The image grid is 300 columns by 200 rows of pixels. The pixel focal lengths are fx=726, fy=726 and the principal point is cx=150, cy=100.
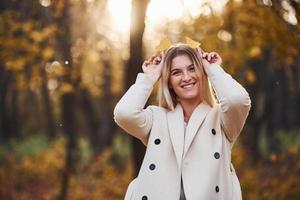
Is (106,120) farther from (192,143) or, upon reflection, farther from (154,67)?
(192,143)

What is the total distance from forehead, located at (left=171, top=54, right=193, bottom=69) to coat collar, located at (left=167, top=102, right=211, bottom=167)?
0.24m

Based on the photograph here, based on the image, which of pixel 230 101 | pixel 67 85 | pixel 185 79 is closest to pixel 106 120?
pixel 67 85

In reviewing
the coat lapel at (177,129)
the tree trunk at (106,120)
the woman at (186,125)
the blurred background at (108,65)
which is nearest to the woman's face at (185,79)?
the woman at (186,125)

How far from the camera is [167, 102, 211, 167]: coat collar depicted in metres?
4.06

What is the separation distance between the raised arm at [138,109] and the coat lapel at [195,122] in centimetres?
24

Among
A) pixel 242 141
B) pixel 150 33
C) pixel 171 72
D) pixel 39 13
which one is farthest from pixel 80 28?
pixel 171 72

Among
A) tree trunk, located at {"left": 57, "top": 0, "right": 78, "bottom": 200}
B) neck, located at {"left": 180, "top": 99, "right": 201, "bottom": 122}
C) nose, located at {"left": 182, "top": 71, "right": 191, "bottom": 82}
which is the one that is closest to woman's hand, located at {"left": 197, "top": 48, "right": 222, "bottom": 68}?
nose, located at {"left": 182, "top": 71, "right": 191, "bottom": 82}

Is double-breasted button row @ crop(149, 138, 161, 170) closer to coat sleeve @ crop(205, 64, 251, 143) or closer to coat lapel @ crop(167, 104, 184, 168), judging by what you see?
coat lapel @ crop(167, 104, 184, 168)

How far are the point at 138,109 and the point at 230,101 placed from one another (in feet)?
1.75

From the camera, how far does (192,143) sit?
13.4 feet

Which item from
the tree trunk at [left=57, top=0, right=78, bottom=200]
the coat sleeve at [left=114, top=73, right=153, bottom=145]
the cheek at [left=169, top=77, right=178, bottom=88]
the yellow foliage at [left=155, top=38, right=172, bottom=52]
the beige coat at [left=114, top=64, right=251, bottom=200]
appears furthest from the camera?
the tree trunk at [left=57, top=0, right=78, bottom=200]

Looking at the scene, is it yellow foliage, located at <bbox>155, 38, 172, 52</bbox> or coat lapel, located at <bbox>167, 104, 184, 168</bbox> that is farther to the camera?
yellow foliage, located at <bbox>155, 38, 172, 52</bbox>

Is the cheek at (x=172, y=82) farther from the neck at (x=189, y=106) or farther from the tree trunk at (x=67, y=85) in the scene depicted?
the tree trunk at (x=67, y=85)

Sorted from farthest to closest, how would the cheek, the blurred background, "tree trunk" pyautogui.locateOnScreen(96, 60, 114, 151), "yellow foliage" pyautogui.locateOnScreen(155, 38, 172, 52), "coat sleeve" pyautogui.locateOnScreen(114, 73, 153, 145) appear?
"tree trunk" pyautogui.locateOnScreen(96, 60, 114, 151), the blurred background, "yellow foliage" pyautogui.locateOnScreen(155, 38, 172, 52), the cheek, "coat sleeve" pyautogui.locateOnScreen(114, 73, 153, 145)
